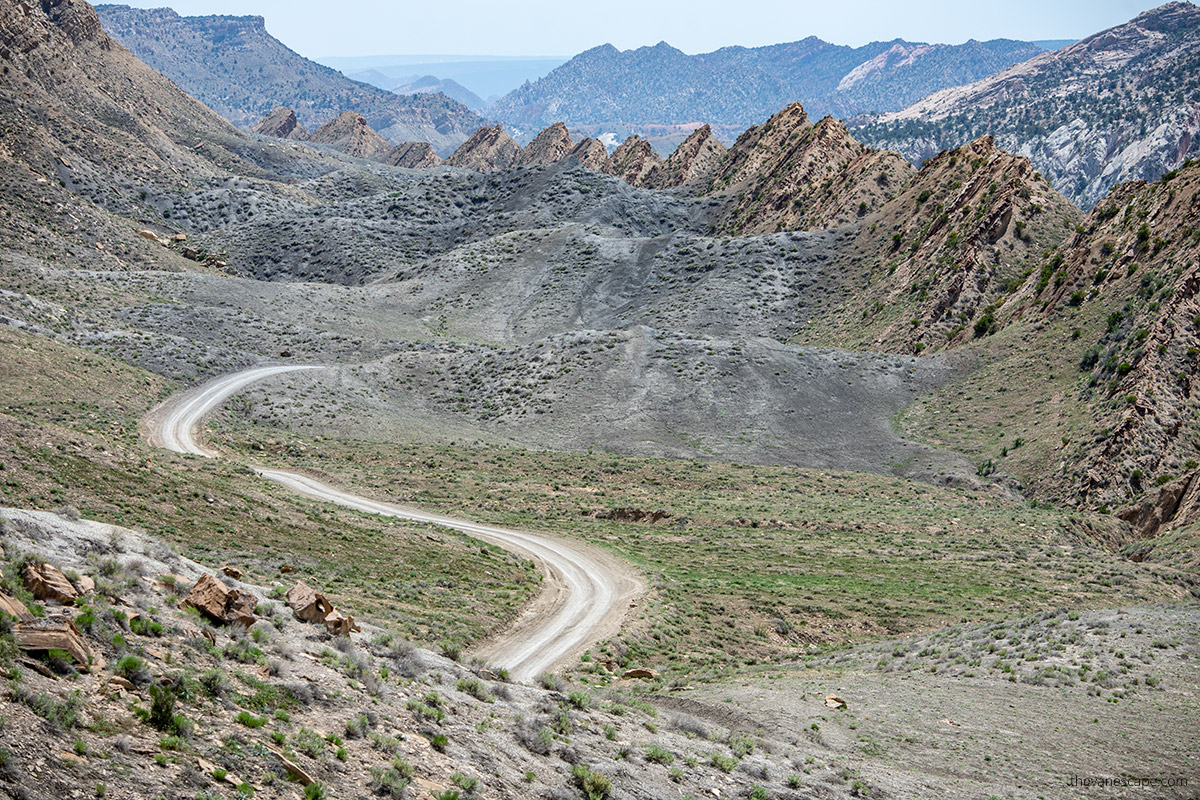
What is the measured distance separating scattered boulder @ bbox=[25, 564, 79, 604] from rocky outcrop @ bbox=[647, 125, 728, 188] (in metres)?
174

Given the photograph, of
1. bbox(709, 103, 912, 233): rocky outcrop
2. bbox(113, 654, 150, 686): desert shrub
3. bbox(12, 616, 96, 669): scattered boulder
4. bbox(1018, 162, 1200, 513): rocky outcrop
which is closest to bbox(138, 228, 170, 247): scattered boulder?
bbox(709, 103, 912, 233): rocky outcrop

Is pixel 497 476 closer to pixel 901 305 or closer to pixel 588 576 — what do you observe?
pixel 588 576

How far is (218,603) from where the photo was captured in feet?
58.7

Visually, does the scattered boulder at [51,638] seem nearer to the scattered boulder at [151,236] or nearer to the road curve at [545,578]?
the road curve at [545,578]

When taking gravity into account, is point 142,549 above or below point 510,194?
below

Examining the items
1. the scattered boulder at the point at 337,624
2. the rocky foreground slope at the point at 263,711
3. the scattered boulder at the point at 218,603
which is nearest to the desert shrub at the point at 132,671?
the rocky foreground slope at the point at 263,711

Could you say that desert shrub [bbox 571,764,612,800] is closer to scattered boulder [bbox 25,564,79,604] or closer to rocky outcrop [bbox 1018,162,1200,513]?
scattered boulder [bbox 25,564,79,604]

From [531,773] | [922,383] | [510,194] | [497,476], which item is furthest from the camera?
[510,194]

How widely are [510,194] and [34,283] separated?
80245mm

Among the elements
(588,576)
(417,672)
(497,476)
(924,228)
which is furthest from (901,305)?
(417,672)

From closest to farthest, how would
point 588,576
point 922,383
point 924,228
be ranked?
point 588,576, point 922,383, point 924,228

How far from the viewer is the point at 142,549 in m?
20.0

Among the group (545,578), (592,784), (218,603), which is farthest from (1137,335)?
(218,603)

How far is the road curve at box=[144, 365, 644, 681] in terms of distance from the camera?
29125 millimetres
